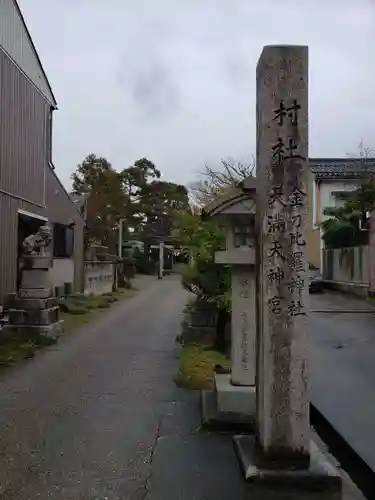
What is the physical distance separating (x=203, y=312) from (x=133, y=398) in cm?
401

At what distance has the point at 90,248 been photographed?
3444 cm

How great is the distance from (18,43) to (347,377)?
14277 mm

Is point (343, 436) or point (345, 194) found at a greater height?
point (345, 194)

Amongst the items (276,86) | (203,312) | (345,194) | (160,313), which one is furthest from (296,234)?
(345,194)

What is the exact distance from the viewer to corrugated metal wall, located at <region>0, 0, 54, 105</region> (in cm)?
1744

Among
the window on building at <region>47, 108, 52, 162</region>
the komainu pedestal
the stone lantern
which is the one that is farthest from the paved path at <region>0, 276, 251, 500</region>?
the window on building at <region>47, 108, 52, 162</region>

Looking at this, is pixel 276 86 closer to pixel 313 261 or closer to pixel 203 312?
pixel 203 312

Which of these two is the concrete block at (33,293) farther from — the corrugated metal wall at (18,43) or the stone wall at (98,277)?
the stone wall at (98,277)

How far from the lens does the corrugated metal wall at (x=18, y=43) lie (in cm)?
1744

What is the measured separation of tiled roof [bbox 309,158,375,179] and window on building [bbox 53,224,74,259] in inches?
803

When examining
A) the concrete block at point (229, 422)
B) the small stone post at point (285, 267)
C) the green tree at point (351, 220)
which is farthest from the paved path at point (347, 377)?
the green tree at point (351, 220)

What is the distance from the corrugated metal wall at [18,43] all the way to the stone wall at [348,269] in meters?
19.2

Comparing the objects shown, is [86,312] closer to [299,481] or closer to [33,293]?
[33,293]

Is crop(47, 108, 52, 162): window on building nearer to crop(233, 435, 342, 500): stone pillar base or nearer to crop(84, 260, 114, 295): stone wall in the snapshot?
crop(84, 260, 114, 295): stone wall
